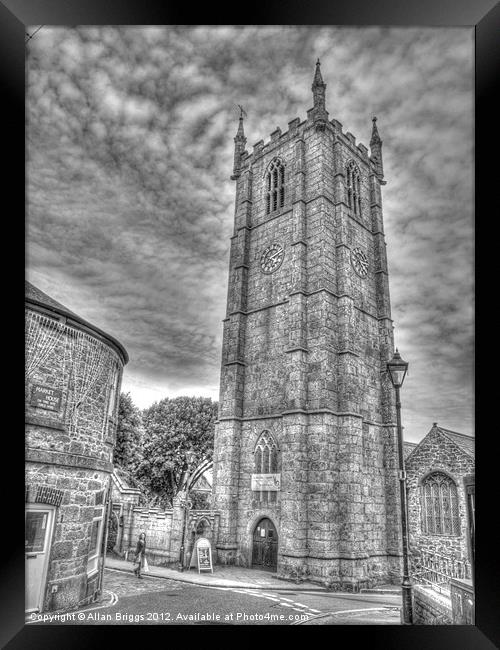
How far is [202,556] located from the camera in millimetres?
14398

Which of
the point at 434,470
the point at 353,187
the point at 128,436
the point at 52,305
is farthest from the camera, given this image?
the point at 128,436

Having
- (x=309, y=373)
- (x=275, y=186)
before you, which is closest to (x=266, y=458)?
(x=309, y=373)

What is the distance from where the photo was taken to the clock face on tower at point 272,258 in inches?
771

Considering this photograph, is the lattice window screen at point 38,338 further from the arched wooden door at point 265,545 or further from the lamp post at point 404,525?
the arched wooden door at point 265,545

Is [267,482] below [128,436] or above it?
below

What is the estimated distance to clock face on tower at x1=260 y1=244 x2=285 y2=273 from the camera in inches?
771

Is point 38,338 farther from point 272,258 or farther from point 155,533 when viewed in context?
point 272,258

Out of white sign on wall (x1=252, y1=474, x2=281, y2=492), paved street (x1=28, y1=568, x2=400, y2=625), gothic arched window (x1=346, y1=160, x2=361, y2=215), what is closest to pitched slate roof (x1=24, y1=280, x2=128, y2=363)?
paved street (x1=28, y1=568, x2=400, y2=625)

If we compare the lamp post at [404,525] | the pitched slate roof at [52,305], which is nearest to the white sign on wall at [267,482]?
the lamp post at [404,525]

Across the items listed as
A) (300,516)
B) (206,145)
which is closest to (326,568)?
(300,516)

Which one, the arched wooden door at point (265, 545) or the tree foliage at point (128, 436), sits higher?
the tree foliage at point (128, 436)

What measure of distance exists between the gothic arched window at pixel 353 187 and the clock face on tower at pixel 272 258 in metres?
4.35

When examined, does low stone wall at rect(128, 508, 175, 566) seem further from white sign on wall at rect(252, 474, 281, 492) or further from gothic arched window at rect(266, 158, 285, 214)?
gothic arched window at rect(266, 158, 285, 214)

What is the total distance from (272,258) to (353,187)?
19.1 feet
